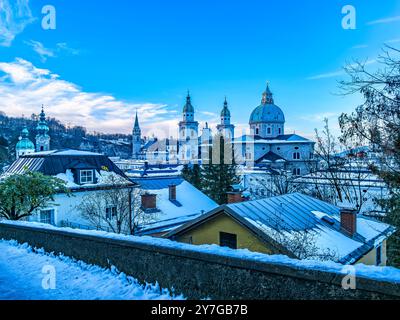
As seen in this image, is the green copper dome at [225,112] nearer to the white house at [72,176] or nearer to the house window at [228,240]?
the white house at [72,176]

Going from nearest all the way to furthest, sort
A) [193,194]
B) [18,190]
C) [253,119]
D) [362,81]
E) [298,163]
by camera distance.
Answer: [362,81]
[18,190]
[193,194]
[298,163]
[253,119]

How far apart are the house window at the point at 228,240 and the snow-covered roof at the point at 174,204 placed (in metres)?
7.80

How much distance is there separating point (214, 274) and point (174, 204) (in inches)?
691

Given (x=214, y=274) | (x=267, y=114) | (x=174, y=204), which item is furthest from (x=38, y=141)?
(x=214, y=274)

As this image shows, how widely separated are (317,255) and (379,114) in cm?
438

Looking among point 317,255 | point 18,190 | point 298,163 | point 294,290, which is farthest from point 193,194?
point 298,163

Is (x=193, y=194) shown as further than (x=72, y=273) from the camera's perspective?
Yes

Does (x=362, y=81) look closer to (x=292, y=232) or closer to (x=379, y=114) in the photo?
(x=379, y=114)

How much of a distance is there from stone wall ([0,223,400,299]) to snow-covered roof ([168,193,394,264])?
16.0 ft

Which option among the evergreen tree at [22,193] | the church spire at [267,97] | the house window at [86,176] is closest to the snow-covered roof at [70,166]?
the house window at [86,176]

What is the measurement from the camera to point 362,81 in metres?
7.09

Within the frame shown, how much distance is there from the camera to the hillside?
6712cm

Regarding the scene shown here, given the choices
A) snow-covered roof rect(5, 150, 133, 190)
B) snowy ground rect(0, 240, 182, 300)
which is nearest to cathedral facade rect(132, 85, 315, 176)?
snow-covered roof rect(5, 150, 133, 190)

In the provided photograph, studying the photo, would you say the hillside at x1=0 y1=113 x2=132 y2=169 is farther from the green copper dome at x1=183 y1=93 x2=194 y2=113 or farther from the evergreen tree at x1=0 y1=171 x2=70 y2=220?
the evergreen tree at x1=0 y1=171 x2=70 y2=220
